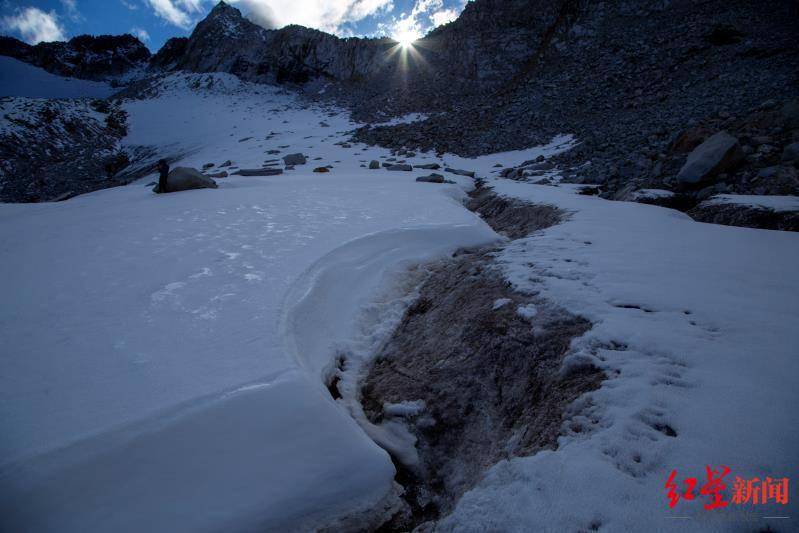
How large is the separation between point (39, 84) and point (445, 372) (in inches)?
3426

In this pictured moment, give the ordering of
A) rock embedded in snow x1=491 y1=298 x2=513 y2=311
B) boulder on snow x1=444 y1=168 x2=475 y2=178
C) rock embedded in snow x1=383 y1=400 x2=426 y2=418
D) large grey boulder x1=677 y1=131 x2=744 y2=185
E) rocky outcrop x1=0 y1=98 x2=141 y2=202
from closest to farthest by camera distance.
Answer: rock embedded in snow x1=383 y1=400 x2=426 y2=418 → rock embedded in snow x1=491 y1=298 x2=513 y2=311 → large grey boulder x1=677 y1=131 x2=744 y2=185 → boulder on snow x1=444 y1=168 x2=475 y2=178 → rocky outcrop x1=0 y1=98 x2=141 y2=202

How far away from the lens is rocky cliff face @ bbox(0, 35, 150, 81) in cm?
6328

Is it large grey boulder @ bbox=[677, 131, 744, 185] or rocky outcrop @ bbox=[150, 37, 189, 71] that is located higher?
rocky outcrop @ bbox=[150, 37, 189, 71]

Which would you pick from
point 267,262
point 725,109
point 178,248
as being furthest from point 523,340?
point 725,109

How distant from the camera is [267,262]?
17.3ft

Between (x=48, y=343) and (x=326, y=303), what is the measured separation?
8.83 feet

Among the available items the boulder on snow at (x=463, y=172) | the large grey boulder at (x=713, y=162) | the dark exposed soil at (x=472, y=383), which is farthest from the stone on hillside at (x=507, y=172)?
the dark exposed soil at (x=472, y=383)

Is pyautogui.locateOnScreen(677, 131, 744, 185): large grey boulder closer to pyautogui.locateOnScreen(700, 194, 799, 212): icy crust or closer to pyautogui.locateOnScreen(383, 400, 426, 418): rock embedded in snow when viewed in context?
pyautogui.locateOnScreen(700, 194, 799, 212): icy crust

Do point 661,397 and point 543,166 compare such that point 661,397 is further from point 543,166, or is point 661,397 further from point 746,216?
point 543,166

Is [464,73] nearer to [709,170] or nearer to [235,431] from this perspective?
[709,170]

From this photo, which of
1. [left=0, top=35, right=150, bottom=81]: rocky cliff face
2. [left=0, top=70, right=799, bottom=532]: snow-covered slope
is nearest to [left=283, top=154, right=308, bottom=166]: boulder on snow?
[left=0, top=70, right=799, bottom=532]: snow-covered slope

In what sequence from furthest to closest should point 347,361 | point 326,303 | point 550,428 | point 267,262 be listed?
point 267,262 < point 326,303 < point 347,361 < point 550,428

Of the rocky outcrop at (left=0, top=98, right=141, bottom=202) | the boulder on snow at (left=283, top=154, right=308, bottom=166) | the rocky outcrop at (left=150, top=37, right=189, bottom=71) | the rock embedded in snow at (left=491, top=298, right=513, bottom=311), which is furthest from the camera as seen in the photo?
the rocky outcrop at (left=150, top=37, right=189, bottom=71)

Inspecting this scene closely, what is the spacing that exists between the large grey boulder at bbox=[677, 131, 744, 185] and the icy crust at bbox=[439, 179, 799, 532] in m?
4.40
